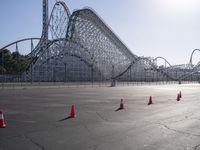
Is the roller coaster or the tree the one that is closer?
the roller coaster

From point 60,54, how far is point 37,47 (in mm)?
14572

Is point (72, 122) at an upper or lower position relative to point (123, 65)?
lower

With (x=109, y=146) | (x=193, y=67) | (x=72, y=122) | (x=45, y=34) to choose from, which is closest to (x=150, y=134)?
(x=109, y=146)

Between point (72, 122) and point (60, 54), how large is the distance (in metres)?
73.7

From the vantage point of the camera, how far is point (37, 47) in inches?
3885

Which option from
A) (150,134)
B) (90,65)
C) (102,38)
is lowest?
(150,134)

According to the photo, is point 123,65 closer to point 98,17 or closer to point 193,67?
point 98,17

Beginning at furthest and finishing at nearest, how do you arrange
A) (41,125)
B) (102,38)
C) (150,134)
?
(102,38) < (41,125) < (150,134)

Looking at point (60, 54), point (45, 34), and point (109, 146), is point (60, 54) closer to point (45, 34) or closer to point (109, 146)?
point (45, 34)

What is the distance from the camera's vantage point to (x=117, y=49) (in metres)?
107

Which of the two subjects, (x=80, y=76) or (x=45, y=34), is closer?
(x=80, y=76)

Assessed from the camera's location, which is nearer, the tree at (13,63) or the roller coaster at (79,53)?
the roller coaster at (79,53)

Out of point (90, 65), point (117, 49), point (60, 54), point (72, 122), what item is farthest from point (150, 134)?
point (117, 49)

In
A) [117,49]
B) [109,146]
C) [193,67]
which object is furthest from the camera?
[193,67]
